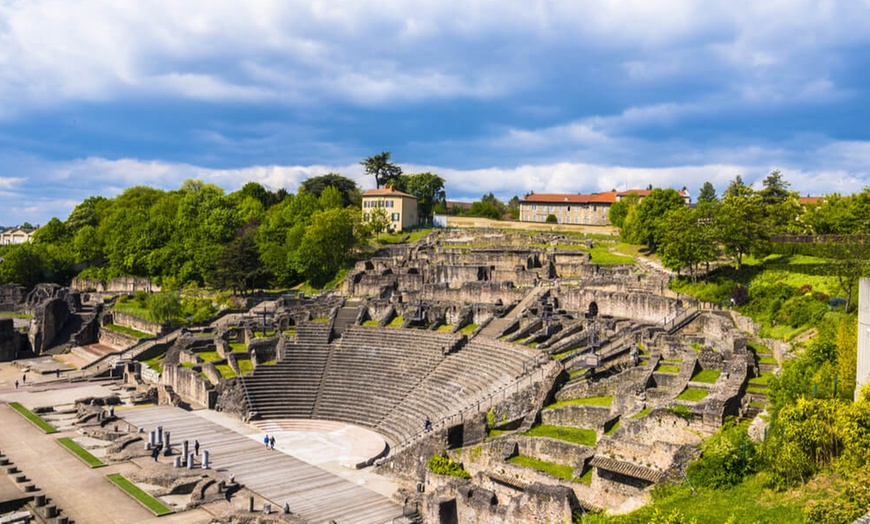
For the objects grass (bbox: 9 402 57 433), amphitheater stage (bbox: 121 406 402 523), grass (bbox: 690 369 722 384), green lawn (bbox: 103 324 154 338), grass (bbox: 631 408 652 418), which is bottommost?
amphitheater stage (bbox: 121 406 402 523)

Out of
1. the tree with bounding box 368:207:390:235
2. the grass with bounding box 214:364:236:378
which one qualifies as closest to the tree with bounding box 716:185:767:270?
the grass with bounding box 214:364:236:378

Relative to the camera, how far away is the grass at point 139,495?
25156 mm

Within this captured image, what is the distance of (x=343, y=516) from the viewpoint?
84.2 feet

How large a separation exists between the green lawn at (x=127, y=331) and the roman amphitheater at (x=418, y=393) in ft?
2.76

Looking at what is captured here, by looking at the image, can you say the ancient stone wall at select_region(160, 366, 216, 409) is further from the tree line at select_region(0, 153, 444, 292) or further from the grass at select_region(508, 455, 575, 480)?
the grass at select_region(508, 455, 575, 480)

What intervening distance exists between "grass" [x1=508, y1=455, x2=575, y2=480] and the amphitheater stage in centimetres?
533

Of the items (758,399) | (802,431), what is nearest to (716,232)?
(758,399)

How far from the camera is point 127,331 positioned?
2451 inches

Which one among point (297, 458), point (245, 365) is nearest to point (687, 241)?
point (297, 458)

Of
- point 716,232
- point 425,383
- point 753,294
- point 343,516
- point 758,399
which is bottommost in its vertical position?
point 343,516

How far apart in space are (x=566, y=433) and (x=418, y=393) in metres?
13.0

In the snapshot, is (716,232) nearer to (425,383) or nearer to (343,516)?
(425,383)

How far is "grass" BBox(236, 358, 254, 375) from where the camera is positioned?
43531 mm

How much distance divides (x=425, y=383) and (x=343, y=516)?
13584 millimetres
